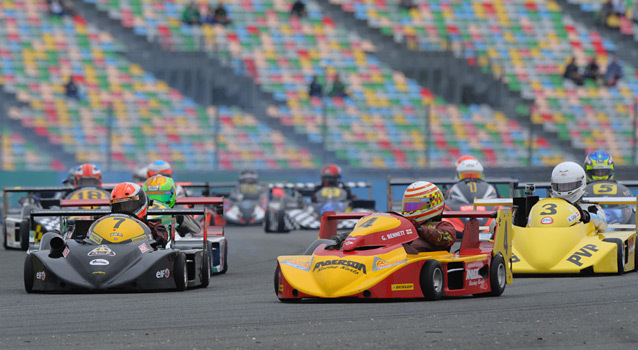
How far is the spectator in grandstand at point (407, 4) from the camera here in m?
32.2

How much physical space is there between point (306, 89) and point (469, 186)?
12260mm

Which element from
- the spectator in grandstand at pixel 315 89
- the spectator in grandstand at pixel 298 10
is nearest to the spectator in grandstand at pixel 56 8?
the spectator in grandstand at pixel 298 10

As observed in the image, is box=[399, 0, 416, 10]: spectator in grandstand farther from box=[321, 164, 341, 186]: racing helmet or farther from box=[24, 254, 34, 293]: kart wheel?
box=[24, 254, 34, 293]: kart wheel

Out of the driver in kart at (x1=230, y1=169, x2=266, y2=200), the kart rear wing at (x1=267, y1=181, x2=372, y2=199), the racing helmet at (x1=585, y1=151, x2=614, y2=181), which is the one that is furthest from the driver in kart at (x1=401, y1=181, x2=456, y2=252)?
the driver in kart at (x1=230, y1=169, x2=266, y2=200)

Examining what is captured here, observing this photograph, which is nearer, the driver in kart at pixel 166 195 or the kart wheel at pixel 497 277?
the kart wheel at pixel 497 277

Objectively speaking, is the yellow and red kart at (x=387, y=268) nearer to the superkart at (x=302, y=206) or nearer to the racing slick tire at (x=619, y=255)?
the racing slick tire at (x=619, y=255)

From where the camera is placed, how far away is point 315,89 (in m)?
29.4

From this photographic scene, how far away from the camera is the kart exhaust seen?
381 inches

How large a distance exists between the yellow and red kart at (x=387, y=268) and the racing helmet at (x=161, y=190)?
378cm

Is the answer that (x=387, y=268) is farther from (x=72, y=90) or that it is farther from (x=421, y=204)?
(x=72, y=90)

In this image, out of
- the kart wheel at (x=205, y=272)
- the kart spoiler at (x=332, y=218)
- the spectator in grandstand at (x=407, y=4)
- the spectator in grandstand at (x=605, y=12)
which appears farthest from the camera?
the spectator in grandstand at (x=605, y=12)

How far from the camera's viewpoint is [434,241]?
895 centimetres

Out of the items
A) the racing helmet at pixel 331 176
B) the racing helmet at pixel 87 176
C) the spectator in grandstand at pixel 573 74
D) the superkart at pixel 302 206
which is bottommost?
the superkart at pixel 302 206

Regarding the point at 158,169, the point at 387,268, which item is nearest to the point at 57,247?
the point at 387,268
